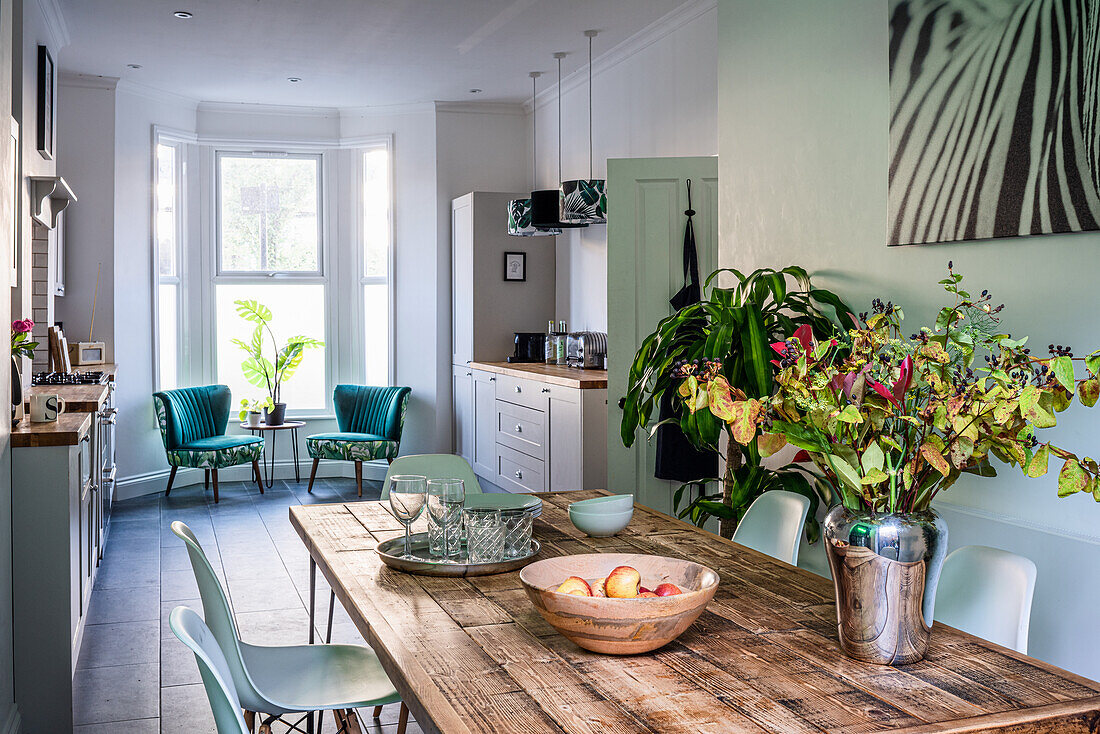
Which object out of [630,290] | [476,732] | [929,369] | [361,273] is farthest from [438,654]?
[361,273]

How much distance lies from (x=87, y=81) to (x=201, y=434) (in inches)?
104

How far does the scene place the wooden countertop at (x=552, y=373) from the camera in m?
5.31

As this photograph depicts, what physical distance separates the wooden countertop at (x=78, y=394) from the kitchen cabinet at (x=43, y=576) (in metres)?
0.50

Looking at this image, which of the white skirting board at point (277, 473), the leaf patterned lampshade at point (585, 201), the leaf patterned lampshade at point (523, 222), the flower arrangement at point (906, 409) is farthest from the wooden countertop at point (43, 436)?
the white skirting board at point (277, 473)

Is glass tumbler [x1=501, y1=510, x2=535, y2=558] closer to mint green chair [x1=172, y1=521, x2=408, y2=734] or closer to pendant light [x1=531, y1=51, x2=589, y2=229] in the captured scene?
mint green chair [x1=172, y1=521, x2=408, y2=734]

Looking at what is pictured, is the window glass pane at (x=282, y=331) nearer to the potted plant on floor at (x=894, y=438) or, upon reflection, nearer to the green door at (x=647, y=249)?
the green door at (x=647, y=249)

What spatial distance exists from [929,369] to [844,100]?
1.94m

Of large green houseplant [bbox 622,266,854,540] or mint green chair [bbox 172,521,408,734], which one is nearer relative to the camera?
mint green chair [bbox 172,521,408,734]

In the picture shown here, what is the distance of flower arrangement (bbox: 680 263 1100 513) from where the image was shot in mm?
1396

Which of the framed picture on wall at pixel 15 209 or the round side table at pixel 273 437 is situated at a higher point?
the framed picture on wall at pixel 15 209

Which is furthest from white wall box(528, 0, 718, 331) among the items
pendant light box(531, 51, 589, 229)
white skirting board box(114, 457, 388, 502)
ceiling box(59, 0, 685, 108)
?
white skirting board box(114, 457, 388, 502)

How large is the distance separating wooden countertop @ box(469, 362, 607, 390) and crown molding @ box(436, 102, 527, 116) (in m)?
2.10

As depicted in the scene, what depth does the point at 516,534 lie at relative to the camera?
216cm

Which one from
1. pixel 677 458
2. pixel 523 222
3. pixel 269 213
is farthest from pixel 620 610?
pixel 269 213
